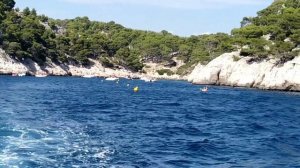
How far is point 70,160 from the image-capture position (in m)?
23.2

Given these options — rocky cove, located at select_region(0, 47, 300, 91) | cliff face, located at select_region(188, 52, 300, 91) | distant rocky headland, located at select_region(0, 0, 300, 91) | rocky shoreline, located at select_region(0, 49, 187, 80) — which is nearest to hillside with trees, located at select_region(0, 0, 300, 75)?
distant rocky headland, located at select_region(0, 0, 300, 91)

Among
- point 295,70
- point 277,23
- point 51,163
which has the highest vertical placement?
point 277,23

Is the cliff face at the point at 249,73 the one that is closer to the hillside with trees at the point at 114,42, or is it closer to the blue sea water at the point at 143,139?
the hillside with trees at the point at 114,42

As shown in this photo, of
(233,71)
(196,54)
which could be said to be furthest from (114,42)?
(233,71)

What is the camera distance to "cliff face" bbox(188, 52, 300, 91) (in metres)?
90.9

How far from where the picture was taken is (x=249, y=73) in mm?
106312

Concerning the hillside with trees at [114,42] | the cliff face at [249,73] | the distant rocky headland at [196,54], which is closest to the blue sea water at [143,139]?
the cliff face at [249,73]

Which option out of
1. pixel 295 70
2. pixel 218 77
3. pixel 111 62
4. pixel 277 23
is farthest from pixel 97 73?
pixel 295 70

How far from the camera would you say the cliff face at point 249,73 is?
9094 centimetres

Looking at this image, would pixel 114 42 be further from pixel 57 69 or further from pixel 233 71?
pixel 233 71

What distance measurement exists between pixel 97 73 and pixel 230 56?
71116 mm

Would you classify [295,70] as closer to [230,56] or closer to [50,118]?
[230,56]

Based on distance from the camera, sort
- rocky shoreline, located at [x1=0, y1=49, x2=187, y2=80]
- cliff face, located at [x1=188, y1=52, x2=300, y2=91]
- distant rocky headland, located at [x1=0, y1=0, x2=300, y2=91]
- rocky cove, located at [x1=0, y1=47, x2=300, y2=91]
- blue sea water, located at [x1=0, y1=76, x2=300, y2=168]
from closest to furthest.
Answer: blue sea water, located at [x1=0, y1=76, x2=300, y2=168] → cliff face, located at [x1=188, y1=52, x2=300, y2=91] → rocky cove, located at [x1=0, y1=47, x2=300, y2=91] → distant rocky headland, located at [x1=0, y1=0, x2=300, y2=91] → rocky shoreline, located at [x1=0, y1=49, x2=187, y2=80]

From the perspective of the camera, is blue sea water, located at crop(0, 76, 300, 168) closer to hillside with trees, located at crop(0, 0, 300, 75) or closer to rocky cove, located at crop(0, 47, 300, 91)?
rocky cove, located at crop(0, 47, 300, 91)
